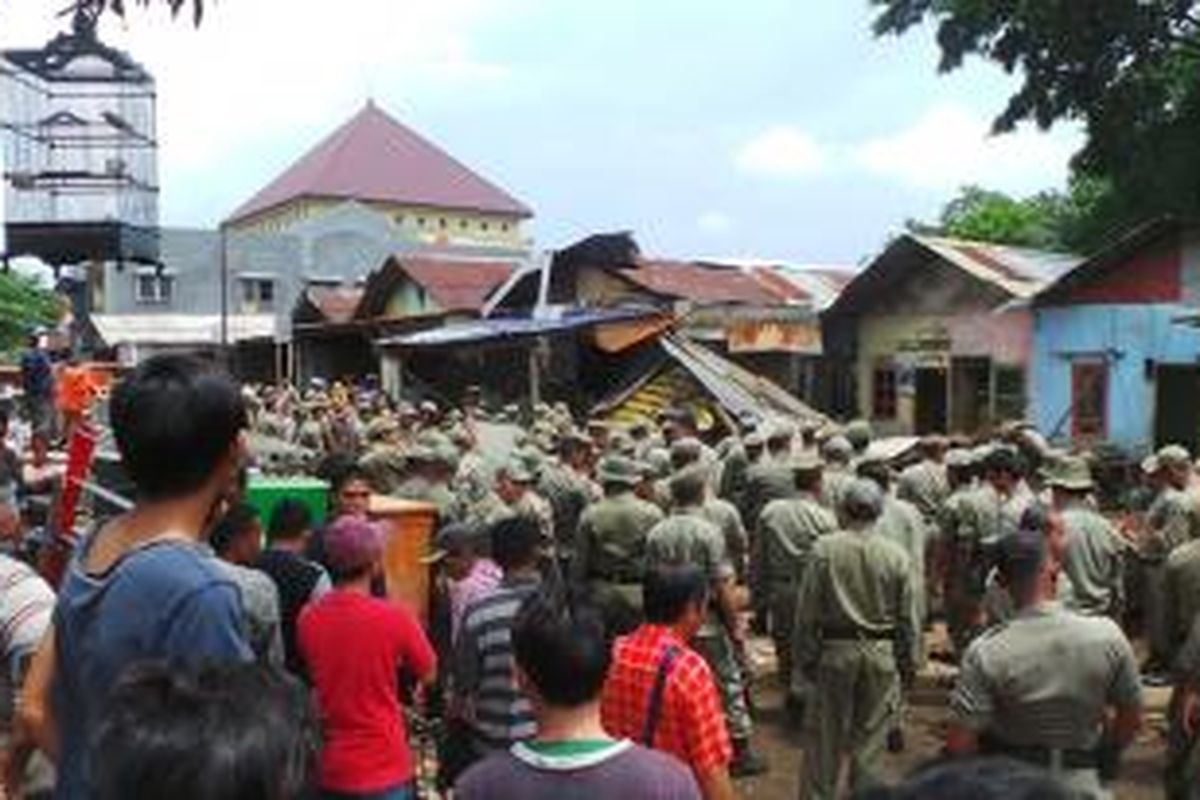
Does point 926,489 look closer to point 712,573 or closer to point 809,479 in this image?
point 809,479

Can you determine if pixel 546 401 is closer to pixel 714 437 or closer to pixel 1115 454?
pixel 714 437

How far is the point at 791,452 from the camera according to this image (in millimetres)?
14445

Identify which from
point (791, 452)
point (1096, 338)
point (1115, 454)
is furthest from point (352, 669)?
point (1096, 338)

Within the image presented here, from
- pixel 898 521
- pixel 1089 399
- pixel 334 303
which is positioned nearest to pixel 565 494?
pixel 898 521

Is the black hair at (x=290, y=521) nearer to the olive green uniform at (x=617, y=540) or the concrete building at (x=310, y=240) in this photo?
the olive green uniform at (x=617, y=540)

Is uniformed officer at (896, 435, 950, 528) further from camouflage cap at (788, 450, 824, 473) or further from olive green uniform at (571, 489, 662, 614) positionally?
olive green uniform at (571, 489, 662, 614)

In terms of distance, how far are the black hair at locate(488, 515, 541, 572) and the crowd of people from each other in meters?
0.02

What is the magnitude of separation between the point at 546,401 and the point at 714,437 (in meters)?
5.27

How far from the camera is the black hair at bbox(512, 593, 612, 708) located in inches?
163

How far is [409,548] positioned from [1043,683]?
542 cm

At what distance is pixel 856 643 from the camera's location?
8641 mm

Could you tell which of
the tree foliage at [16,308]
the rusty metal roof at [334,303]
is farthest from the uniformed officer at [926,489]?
the tree foliage at [16,308]

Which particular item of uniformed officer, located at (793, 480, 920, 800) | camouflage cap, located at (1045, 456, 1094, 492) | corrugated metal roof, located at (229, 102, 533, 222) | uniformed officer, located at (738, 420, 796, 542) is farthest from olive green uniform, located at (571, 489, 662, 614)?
corrugated metal roof, located at (229, 102, 533, 222)

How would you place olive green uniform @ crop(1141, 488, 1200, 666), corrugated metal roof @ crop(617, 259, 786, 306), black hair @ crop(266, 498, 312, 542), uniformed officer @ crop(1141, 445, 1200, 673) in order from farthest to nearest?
corrugated metal roof @ crop(617, 259, 786, 306)
uniformed officer @ crop(1141, 445, 1200, 673)
olive green uniform @ crop(1141, 488, 1200, 666)
black hair @ crop(266, 498, 312, 542)
